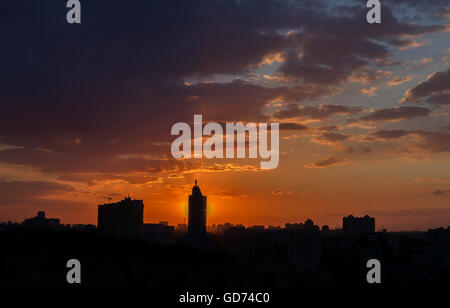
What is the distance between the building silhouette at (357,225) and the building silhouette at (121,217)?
9119 cm

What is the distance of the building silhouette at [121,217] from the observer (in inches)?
4653

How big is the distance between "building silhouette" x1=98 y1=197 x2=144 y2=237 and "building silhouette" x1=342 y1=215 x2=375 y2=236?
91187 mm

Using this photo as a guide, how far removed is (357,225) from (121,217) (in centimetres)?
10118

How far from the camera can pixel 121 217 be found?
12062 centimetres

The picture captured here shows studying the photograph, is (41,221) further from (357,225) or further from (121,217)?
(357,225)

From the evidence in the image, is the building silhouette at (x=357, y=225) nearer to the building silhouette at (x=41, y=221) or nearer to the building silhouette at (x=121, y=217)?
the building silhouette at (x=121, y=217)

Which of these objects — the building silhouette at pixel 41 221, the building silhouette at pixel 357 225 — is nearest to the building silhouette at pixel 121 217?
the building silhouette at pixel 41 221

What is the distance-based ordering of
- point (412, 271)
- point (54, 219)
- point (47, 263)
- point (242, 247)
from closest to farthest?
point (47, 263) → point (412, 271) → point (242, 247) → point (54, 219)

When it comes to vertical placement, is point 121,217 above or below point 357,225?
above

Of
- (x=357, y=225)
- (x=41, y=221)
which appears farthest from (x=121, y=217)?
(x=357, y=225)

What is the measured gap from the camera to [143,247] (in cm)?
3500

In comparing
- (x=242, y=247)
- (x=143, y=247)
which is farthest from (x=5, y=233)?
(x=242, y=247)
